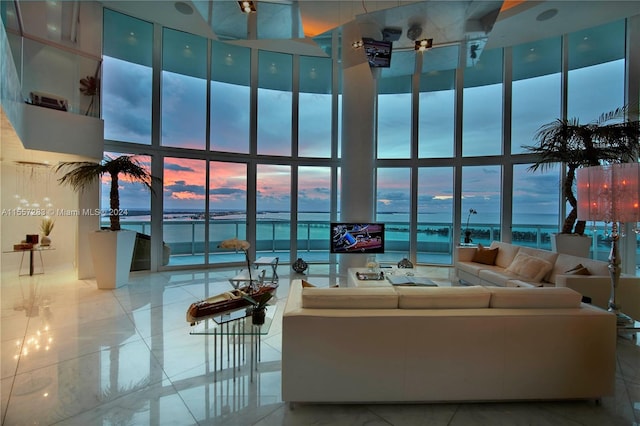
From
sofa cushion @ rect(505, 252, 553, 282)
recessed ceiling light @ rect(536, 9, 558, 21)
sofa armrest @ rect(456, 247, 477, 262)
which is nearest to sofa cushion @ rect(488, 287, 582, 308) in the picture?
sofa cushion @ rect(505, 252, 553, 282)

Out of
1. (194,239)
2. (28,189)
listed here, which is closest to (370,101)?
(194,239)

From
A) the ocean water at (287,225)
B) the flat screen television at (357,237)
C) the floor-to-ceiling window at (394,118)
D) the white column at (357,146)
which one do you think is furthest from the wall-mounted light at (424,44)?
the ocean water at (287,225)

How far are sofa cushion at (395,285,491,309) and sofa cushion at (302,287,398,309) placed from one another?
8 centimetres

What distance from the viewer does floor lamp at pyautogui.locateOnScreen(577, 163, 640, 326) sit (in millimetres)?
2641

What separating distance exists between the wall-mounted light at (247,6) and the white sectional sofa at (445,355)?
4585 mm

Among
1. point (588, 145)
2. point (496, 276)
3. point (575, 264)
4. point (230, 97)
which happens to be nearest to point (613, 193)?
point (575, 264)

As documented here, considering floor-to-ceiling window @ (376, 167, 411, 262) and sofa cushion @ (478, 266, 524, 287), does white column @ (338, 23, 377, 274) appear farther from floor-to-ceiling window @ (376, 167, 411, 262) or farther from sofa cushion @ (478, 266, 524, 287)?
sofa cushion @ (478, 266, 524, 287)

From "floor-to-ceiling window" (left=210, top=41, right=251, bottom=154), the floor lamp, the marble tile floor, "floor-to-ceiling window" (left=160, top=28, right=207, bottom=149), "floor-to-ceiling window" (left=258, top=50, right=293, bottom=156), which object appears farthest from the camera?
"floor-to-ceiling window" (left=258, top=50, right=293, bottom=156)

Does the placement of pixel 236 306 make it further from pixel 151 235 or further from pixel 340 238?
pixel 151 235

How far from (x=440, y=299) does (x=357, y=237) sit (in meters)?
4.08

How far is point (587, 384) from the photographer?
6.96ft

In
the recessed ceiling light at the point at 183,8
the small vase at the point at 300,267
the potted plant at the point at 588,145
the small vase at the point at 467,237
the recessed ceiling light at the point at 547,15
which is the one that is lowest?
the small vase at the point at 300,267

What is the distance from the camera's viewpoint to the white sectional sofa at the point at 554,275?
347 cm

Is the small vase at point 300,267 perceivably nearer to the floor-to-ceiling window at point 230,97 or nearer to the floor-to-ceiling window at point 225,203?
the floor-to-ceiling window at point 225,203
